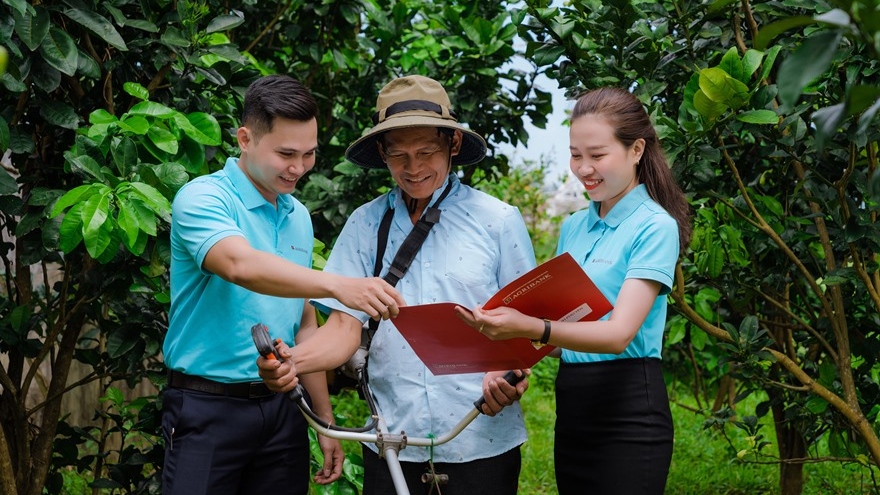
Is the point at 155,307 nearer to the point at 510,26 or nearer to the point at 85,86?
the point at 85,86

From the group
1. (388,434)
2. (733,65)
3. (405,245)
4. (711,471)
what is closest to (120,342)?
(405,245)

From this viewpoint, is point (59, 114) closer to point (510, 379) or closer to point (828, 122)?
point (510, 379)

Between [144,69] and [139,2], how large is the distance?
30 centimetres

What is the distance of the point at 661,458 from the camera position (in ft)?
8.06

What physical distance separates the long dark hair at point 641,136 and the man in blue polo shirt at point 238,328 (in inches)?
29.9

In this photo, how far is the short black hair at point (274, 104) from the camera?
2553 mm

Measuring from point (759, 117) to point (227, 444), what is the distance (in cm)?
178

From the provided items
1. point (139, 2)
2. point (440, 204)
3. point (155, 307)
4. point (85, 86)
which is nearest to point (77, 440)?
point (155, 307)

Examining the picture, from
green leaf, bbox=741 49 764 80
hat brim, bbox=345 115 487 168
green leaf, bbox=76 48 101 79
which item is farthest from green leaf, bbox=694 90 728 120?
green leaf, bbox=76 48 101 79

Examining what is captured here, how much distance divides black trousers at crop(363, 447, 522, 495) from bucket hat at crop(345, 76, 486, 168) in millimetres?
864

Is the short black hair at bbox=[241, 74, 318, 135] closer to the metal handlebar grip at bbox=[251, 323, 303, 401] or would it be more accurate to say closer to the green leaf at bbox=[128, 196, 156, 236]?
the green leaf at bbox=[128, 196, 156, 236]

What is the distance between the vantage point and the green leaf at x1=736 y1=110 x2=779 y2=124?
2859 mm

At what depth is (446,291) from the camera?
261 centimetres

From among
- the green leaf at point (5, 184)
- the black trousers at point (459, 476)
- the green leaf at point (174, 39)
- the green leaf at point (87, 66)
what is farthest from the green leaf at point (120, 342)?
the black trousers at point (459, 476)
